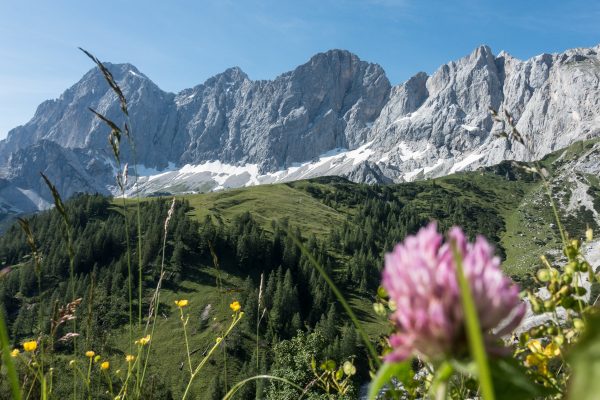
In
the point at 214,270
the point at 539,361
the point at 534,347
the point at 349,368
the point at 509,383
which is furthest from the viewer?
the point at 214,270

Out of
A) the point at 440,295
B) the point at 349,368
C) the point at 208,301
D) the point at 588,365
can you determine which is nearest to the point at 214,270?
the point at 208,301

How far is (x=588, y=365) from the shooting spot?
1.98ft

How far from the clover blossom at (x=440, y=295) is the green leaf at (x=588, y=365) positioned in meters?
0.38

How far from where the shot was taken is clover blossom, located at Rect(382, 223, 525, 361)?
40.8 inches

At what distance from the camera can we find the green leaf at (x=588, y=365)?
0.60 metres

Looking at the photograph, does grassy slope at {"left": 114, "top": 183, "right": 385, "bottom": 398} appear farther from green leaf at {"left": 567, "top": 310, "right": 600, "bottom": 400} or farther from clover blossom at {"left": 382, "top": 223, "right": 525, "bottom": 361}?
green leaf at {"left": 567, "top": 310, "right": 600, "bottom": 400}

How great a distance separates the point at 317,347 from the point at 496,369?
158ft

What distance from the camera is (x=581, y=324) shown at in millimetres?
2115

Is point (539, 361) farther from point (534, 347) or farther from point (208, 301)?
point (208, 301)

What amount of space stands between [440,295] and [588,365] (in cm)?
49

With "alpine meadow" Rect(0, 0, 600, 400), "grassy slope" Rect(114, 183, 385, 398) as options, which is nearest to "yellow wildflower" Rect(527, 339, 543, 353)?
"alpine meadow" Rect(0, 0, 600, 400)

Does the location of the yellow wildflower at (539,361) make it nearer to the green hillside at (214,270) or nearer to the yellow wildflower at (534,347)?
the yellow wildflower at (534,347)

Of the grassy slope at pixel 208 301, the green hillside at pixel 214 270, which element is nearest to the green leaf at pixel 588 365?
the grassy slope at pixel 208 301

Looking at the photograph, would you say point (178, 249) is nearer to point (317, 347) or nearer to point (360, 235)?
point (360, 235)
